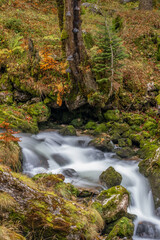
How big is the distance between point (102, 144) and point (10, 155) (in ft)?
14.7

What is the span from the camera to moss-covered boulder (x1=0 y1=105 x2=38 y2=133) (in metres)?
9.29

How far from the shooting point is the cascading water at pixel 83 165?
20.8ft

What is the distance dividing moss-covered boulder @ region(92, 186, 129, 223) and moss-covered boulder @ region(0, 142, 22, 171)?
104 inches

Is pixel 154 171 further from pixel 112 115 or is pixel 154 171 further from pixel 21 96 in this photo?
pixel 21 96

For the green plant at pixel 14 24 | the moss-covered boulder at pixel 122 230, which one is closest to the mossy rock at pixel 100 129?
the moss-covered boulder at pixel 122 230

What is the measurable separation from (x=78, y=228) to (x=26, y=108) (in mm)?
7815

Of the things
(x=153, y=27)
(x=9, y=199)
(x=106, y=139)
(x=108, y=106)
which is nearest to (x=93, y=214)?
(x=9, y=199)

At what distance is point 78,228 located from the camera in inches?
154

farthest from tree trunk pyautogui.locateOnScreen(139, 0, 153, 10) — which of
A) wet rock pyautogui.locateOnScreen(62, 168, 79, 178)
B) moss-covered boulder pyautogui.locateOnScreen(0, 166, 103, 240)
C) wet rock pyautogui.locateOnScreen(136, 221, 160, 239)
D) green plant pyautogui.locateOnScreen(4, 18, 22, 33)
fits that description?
moss-covered boulder pyautogui.locateOnScreen(0, 166, 103, 240)

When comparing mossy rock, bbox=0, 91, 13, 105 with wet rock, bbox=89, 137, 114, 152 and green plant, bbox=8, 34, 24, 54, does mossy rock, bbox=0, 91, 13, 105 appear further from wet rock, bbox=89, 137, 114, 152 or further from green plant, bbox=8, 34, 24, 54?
wet rock, bbox=89, 137, 114, 152

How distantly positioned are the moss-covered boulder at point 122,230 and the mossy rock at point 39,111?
22.1 ft

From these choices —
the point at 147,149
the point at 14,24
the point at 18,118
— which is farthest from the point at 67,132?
the point at 14,24

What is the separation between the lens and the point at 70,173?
7695mm

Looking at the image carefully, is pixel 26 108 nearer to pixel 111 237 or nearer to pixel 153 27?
pixel 111 237
